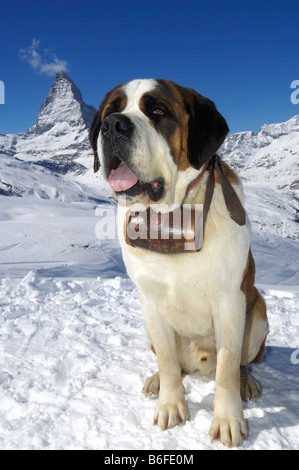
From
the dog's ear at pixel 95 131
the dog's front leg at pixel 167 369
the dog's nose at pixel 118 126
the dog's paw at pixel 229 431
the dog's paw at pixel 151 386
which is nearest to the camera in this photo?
the dog's nose at pixel 118 126

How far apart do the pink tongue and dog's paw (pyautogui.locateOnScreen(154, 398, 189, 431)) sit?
1373 millimetres

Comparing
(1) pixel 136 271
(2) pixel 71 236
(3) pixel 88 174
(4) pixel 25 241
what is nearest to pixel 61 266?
(4) pixel 25 241

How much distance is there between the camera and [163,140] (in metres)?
2.12

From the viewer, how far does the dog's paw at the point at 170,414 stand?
2.23 meters

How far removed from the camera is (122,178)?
7.07 feet

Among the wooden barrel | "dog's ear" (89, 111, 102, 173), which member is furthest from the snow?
"dog's ear" (89, 111, 102, 173)

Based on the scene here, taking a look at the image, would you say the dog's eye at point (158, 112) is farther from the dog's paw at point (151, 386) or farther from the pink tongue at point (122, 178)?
the dog's paw at point (151, 386)

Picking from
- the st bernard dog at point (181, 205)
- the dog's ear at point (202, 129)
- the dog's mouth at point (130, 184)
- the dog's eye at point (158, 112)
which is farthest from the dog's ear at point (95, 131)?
the dog's ear at point (202, 129)

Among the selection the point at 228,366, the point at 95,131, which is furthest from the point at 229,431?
the point at 95,131

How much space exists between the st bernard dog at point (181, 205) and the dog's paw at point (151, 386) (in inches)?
10.0

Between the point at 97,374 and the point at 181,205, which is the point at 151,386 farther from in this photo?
the point at 181,205

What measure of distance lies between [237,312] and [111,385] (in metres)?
1.16

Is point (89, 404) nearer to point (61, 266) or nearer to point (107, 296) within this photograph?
point (107, 296)

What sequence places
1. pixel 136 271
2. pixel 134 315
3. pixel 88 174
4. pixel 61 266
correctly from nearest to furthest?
pixel 136 271, pixel 134 315, pixel 61 266, pixel 88 174
